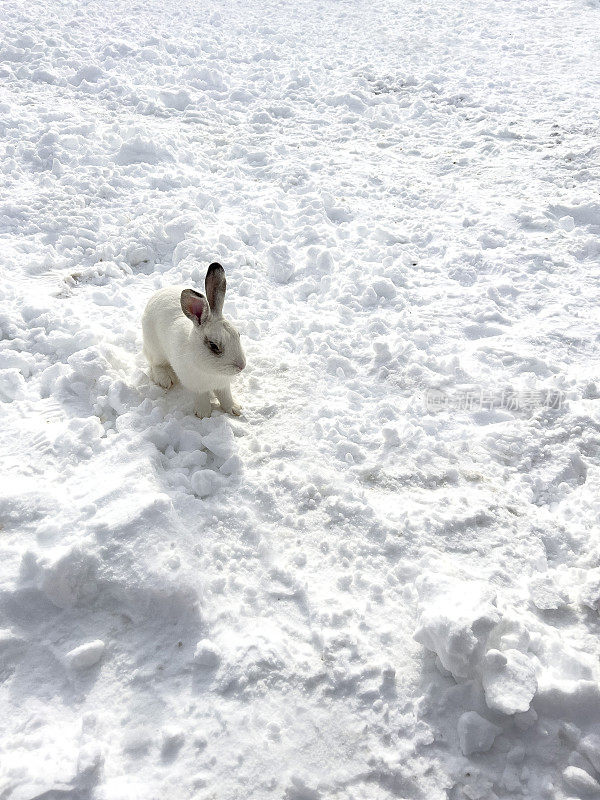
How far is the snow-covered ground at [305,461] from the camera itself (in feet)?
6.55

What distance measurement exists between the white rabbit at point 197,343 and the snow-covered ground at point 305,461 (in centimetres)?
17

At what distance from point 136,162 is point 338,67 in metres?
3.77

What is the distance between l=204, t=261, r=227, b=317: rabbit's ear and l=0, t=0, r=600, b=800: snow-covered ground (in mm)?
646

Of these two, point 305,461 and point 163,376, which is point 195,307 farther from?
point 305,461

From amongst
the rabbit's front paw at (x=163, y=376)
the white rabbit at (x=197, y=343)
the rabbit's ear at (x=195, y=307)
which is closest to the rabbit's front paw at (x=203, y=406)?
the white rabbit at (x=197, y=343)

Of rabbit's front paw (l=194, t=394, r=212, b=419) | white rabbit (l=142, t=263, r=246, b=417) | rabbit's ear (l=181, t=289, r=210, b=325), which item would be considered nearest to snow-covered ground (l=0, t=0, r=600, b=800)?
rabbit's front paw (l=194, t=394, r=212, b=419)

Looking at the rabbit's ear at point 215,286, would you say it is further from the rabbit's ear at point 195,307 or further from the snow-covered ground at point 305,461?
the snow-covered ground at point 305,461

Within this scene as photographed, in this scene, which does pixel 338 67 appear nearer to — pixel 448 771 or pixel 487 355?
pixel 487 355

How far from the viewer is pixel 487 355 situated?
148 inches

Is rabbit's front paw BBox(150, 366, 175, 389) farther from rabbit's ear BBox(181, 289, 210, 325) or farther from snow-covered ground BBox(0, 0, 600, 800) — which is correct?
rabbit's ear BBox(181, 289, 210, 325)

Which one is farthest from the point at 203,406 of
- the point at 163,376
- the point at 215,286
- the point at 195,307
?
the point at 215,286

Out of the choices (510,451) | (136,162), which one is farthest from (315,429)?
(136,162)

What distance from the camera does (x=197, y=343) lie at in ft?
9.67

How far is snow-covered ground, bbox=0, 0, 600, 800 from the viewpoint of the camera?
1997 mm
